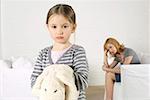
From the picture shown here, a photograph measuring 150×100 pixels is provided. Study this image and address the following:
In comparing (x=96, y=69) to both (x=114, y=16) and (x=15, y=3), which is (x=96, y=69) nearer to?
(x=114, y=16)

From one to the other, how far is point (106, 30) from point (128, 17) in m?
0.13

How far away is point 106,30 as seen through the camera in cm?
136

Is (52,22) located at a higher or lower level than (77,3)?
lower

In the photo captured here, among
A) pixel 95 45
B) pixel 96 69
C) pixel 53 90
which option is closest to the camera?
pixel 53 90

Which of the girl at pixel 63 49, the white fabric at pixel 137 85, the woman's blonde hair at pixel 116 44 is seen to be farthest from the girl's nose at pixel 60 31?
the woman's blonde hair at pixel 116 44

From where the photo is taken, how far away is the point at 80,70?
1.88ft

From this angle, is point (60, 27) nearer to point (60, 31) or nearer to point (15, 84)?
point (60, 31)

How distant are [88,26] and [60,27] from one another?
2.64 feet

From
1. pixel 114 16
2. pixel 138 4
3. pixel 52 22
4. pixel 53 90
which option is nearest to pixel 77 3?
pixel 114 16


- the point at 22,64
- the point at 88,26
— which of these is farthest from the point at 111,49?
the point at 22,64

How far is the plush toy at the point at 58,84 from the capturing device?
20.5 inches

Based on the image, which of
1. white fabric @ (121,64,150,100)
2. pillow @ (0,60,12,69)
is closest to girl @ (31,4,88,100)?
white fabric @ (121,64,150,100)

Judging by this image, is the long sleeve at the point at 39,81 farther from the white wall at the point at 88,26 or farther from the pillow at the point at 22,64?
the white wall at the point at 88,26

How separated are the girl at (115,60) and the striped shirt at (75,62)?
1.79 ft
